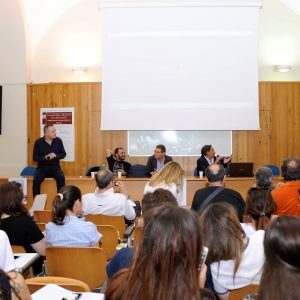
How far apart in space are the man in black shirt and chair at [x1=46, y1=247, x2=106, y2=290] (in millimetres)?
4315

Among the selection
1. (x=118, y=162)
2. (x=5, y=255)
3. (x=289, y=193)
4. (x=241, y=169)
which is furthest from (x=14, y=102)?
(x=5, y=255)

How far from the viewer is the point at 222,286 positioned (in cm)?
237

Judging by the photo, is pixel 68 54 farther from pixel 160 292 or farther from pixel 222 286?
pixel 160 292

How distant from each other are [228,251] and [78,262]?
113 centimetres

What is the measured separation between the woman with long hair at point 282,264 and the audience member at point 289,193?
8.23ft

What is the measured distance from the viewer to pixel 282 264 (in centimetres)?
145

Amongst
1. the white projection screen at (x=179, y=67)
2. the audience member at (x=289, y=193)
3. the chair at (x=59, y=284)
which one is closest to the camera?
the chair at (x=59, y=284)

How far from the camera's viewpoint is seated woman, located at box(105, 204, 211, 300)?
4.45 feet

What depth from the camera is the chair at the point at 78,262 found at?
9.18 feet

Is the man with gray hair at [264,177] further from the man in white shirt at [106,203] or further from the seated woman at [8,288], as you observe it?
the seated woman at [8,288]

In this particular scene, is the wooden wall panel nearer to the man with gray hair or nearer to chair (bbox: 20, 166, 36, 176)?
chair (bbox: 20, 166, 36, 176)

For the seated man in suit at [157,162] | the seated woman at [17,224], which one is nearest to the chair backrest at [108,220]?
the seated woman at [17,224]

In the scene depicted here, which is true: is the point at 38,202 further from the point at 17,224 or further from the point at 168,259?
the point at 168,259

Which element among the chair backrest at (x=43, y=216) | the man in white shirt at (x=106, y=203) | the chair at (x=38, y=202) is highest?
the man in white shirt at (x=106, y=203)
